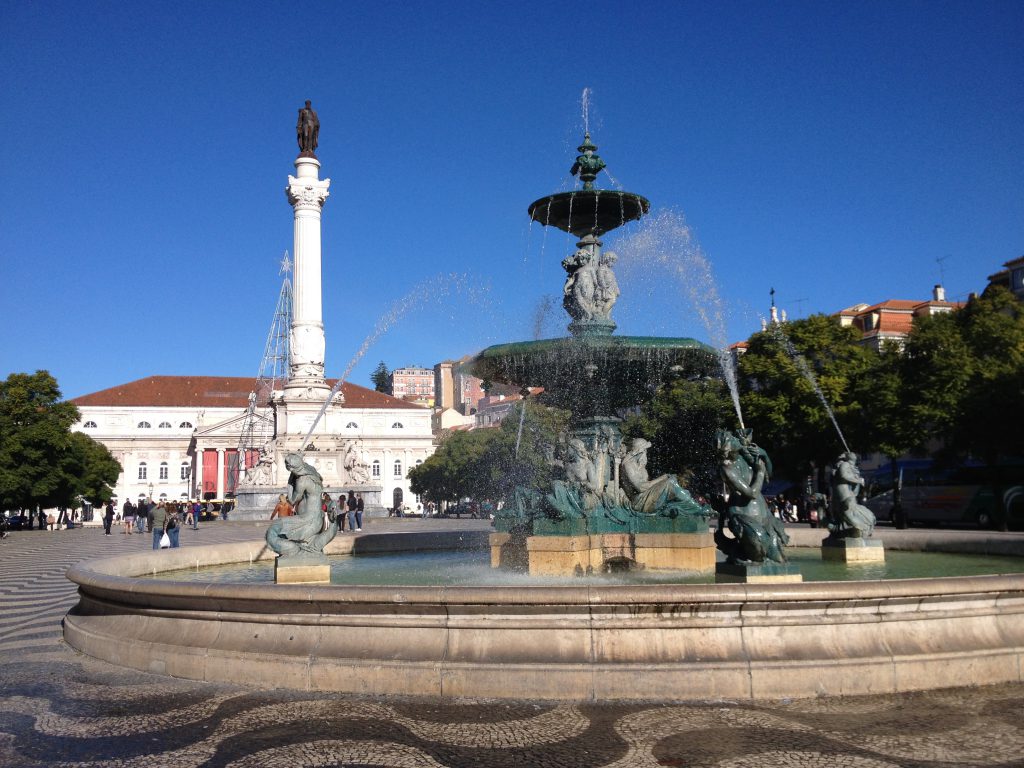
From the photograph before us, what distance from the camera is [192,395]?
318ft

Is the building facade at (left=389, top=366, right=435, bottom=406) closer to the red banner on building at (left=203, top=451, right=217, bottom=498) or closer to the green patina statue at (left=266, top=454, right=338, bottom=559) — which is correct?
the red banner on building at (left=203, top=451, right=217, bottom=498)

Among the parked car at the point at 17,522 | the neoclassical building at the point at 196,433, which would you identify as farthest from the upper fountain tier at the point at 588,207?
the neoclassical building at the point at 196,433

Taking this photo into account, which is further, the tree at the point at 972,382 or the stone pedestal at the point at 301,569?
the tree at the point at 972,382

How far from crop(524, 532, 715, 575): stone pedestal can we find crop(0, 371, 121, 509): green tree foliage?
3887cm

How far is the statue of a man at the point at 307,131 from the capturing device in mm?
53178

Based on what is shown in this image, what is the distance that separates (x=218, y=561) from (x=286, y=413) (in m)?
36.7

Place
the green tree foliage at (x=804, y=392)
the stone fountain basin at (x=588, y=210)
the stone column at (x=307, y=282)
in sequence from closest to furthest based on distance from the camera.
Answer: the stone fountain basin at (x=588, y=210), the green tree foliage at (x=804, y=392), the stone column at (x=307, y=282)

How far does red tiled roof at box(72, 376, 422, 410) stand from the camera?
93.8 metres

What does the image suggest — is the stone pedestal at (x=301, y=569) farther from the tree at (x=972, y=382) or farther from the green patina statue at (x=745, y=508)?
the tree at (x=972, y=382)

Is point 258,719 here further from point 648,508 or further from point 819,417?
point 819,417

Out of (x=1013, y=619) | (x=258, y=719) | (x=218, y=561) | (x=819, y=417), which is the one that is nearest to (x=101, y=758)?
(x=258, y=719)

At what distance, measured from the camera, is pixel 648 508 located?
1044 centimetres

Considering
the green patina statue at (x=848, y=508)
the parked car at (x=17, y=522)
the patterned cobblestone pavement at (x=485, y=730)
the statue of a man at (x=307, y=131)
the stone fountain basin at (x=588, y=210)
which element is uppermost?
the statue of a man at (x=307, y=131)

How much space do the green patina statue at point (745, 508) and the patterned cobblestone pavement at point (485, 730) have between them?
1944 millimetres
